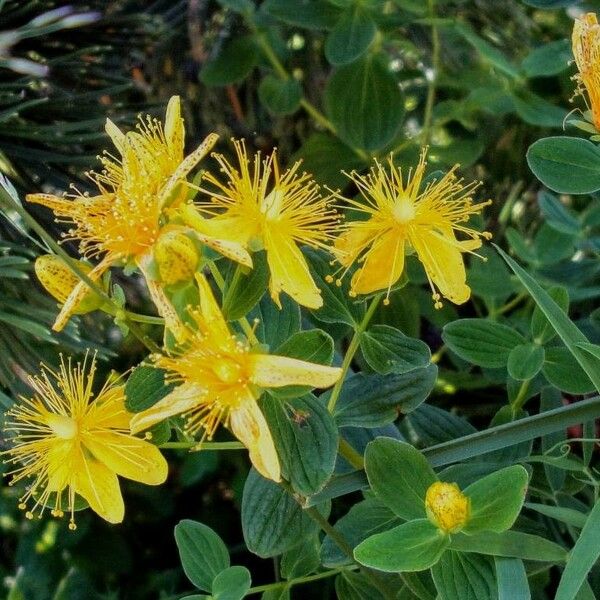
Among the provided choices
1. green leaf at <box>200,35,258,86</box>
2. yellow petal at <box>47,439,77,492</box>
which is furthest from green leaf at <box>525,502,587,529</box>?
green leaf at <box>200,35,258,86</box>

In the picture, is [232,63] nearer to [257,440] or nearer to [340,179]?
[340,179]

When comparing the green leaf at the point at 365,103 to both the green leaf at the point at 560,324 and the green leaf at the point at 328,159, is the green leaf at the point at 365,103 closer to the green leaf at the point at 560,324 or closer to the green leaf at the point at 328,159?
the green leaf at the point at 328,159

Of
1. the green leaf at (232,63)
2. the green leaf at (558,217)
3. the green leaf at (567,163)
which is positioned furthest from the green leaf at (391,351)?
the green leaf at (232,63)

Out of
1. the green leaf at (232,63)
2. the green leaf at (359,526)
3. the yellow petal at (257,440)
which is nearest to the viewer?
the yellow petal at (257,440)

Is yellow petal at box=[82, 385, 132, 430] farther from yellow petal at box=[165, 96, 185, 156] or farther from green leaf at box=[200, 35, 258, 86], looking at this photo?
green leaf at box=[200, 35, 258, 86]

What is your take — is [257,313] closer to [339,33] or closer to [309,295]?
[309,295]

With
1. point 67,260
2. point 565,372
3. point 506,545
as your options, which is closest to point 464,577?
point 506,545

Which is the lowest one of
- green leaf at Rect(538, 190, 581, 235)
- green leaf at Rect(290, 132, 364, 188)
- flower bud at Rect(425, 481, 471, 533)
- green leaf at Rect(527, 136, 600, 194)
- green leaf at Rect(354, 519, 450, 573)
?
green leaf at Rect(354, 519, 450, 573)
